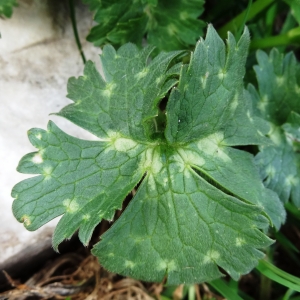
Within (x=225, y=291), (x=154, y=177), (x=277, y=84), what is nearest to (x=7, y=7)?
(x=154, y=177)

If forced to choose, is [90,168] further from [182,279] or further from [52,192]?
[182,279]

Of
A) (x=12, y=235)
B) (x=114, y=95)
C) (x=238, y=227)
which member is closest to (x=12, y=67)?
(x=114, y=95)

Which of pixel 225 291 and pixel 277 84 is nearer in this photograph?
pixel 225 291

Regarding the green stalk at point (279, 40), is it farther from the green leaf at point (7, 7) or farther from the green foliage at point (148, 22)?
the green leaf at point (7, 7)

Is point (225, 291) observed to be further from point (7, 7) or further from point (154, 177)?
point (7, 7)

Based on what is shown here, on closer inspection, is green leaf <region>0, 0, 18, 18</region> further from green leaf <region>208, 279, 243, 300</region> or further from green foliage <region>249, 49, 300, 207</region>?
green leaf <region>208, 279, 243, 300</region>

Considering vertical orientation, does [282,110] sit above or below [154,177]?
below
